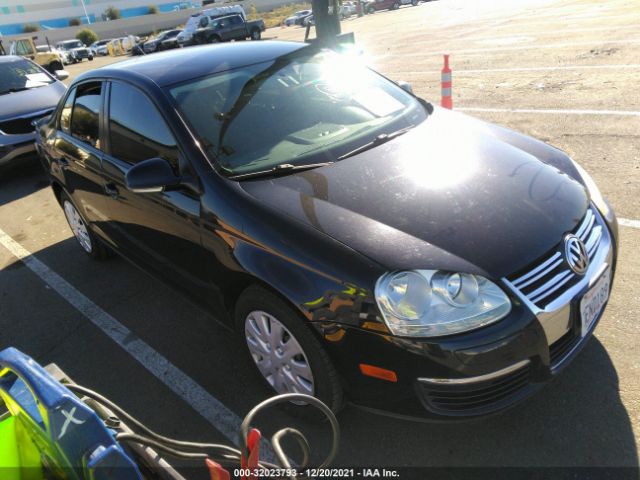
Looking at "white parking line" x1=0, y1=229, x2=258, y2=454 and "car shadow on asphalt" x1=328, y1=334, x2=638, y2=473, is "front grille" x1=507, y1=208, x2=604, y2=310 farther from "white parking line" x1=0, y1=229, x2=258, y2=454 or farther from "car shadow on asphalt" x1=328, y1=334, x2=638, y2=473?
"white parking line" x1=0, y1=229, x2=258, y2=454

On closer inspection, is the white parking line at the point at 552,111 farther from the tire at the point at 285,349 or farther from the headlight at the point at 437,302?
the tire at the point at 285,349

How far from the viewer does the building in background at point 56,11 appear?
70000 millimetres

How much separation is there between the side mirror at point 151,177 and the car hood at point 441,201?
1.45 feet

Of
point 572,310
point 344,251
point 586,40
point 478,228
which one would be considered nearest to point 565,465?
point 572,310

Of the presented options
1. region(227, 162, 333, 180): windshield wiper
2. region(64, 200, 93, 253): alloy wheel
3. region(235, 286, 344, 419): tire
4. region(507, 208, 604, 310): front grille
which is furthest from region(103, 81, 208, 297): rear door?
region(507, 208, 604, 310): front grille

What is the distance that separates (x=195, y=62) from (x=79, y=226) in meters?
2.22

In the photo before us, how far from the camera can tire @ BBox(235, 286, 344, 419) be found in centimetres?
221

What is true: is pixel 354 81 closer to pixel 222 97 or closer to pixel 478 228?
pixel 222 97

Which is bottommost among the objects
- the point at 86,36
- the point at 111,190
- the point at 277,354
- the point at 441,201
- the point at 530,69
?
the point at 86,36

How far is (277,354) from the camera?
2.45 meters

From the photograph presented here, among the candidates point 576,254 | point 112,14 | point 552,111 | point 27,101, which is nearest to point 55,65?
point 27,101

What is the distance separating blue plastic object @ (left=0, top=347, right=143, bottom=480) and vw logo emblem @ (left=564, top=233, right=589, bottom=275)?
1863mm

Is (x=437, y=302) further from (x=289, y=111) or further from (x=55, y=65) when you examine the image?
(x=55, y=65)

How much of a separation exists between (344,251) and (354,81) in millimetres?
1803
